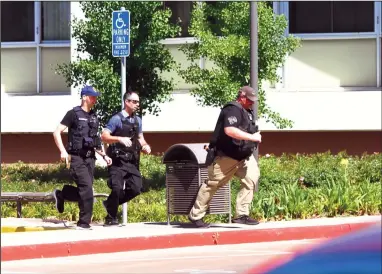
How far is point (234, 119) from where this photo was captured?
13438mm

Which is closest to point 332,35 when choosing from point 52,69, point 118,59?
point 118,59

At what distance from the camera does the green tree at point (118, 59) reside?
67.8 feet

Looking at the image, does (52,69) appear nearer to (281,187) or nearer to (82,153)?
(281,187)

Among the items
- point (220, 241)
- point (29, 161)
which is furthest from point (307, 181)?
point (29, 161)

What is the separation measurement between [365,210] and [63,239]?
496 centimetres

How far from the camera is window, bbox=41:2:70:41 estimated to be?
1041 inches

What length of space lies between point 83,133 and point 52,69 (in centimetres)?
1303

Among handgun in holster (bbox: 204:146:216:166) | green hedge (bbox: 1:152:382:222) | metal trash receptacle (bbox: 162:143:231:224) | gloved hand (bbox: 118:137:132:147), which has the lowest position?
green hedge (bbox: 1:152:382:222)

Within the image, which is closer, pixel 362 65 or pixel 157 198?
pixel 157 198

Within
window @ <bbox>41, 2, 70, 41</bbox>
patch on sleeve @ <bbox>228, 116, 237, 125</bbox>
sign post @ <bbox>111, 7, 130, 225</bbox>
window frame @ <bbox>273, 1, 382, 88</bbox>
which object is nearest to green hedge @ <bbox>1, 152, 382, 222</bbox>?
sign post @ <bbox>111, 7, 130, 225</bbox>

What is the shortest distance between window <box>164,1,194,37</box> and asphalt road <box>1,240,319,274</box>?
12.4m

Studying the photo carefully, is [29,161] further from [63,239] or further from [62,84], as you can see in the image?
[63,239]

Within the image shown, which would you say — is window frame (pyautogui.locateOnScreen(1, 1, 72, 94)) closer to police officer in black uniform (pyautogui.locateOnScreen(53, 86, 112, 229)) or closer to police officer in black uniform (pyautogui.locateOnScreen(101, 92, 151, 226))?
police officer in black uniform (pyautogui.locateOnScreen(101, 92, 151, 226))

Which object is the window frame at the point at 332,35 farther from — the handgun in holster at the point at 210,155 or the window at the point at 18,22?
the handgun in holster at the point at 210,155
